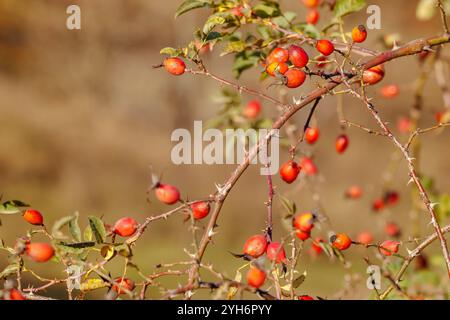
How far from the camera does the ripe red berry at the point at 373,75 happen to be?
121cm

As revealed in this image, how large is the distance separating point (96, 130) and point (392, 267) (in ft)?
12.0

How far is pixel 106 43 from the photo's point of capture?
482 centimetres

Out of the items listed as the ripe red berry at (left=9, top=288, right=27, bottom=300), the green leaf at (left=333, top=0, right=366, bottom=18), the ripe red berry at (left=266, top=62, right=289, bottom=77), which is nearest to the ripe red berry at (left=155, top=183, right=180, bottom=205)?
the ripe red berry at (left=9, top=288, right=27, bottom=300)

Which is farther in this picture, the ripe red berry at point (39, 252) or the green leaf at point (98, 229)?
the green leaf at point (98, 229)

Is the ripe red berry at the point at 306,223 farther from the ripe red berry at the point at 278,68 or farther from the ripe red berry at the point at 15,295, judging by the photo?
the ripe red berry at the point at 15,295

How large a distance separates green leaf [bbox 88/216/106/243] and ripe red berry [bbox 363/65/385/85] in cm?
61

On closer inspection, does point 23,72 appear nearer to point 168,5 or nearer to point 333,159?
point 168,5

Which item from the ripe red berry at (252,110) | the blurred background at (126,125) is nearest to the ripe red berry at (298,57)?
the ripe red berry at (252,110)

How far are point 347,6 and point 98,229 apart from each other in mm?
809

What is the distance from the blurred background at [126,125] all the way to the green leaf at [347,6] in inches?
125

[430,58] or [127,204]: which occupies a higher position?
[430,58]

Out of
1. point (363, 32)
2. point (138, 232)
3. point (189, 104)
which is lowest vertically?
point (138, 232)
